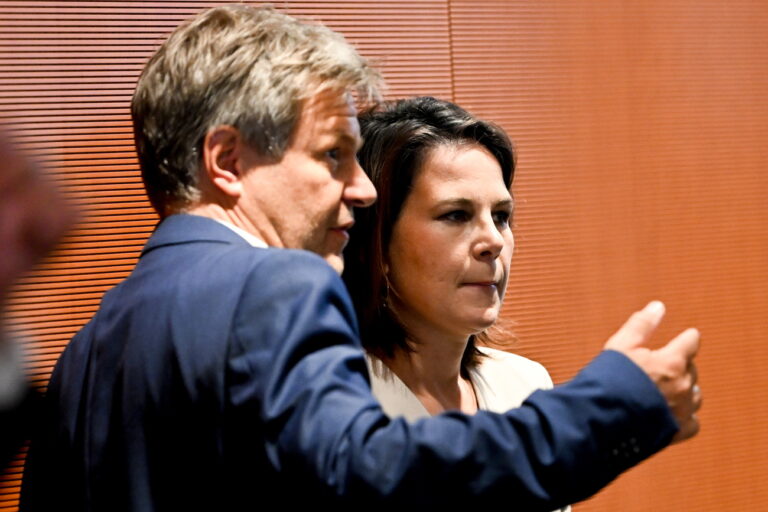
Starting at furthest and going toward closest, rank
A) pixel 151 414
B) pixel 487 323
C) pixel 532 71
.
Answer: pixel 532 71
pixel 487 323
pixel 151 414

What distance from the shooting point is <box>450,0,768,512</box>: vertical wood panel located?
252 centimetres

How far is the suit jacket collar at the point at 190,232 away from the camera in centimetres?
114

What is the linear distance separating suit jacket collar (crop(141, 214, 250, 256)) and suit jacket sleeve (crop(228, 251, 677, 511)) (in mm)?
124

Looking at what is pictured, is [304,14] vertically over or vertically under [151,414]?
over

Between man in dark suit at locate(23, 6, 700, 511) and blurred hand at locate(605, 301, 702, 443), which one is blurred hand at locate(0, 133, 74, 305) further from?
blurred hand at locate(605, 301, 702, 443)

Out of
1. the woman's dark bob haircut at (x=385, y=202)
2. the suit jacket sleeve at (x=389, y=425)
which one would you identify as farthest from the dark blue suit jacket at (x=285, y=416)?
the woman's dark bob haircut at (x=385, y=202)

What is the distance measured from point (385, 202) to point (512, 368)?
0.43 meters

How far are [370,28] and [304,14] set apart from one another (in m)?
0.16

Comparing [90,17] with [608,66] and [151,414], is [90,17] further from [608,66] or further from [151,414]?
[608,66]

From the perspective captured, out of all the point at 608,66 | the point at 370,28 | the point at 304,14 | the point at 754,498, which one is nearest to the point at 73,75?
the point at 304,14

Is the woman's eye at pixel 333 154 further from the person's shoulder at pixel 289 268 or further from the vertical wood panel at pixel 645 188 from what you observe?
the vertical wood panel at pixel 645 188

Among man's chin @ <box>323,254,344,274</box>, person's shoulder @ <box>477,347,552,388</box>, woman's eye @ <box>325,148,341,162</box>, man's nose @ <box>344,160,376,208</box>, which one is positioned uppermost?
woman's eye @ <box>325,148,341,162</box>

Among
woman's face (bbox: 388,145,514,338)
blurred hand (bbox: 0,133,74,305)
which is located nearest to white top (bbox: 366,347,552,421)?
woman's face (bbox: 388,145,514,338)

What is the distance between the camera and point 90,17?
1.95 m
